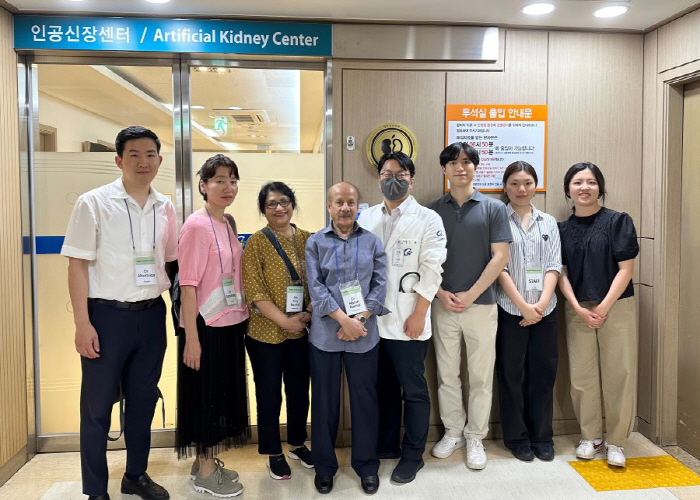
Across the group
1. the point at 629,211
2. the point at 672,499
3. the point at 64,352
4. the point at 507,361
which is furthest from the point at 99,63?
the point at 672,499

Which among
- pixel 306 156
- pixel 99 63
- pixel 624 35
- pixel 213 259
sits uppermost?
pixel 624 35

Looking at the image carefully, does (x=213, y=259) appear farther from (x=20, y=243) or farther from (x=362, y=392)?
(x=20, y=243)

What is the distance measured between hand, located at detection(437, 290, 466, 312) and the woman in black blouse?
2.35ft

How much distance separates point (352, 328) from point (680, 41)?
264cm

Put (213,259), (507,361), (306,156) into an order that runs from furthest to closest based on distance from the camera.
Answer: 1. (306,156)
2. (507,361)
3. (213,259)

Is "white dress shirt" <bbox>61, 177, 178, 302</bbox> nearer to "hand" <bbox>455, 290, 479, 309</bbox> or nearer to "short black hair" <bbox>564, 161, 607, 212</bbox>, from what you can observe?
"hand" <bbox>455, 290, 479, 309</bbox>

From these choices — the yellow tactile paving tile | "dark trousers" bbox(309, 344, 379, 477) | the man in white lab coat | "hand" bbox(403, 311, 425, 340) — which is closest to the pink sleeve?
"dark trousers" bbox(309, 344, 379, 477)

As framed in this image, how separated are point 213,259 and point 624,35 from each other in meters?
2.98

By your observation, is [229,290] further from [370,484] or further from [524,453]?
[524,453]

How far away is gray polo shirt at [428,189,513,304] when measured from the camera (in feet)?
9.80

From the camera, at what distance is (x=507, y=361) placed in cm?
313

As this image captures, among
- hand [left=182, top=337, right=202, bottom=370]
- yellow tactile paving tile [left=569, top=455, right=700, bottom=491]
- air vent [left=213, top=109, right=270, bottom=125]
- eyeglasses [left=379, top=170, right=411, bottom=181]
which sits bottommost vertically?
yellow tactile paving tile [left=569, top=455, right=700, bottom=491]

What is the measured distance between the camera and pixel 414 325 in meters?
2.75

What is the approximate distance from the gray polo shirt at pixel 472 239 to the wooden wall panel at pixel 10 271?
8.27 ft
